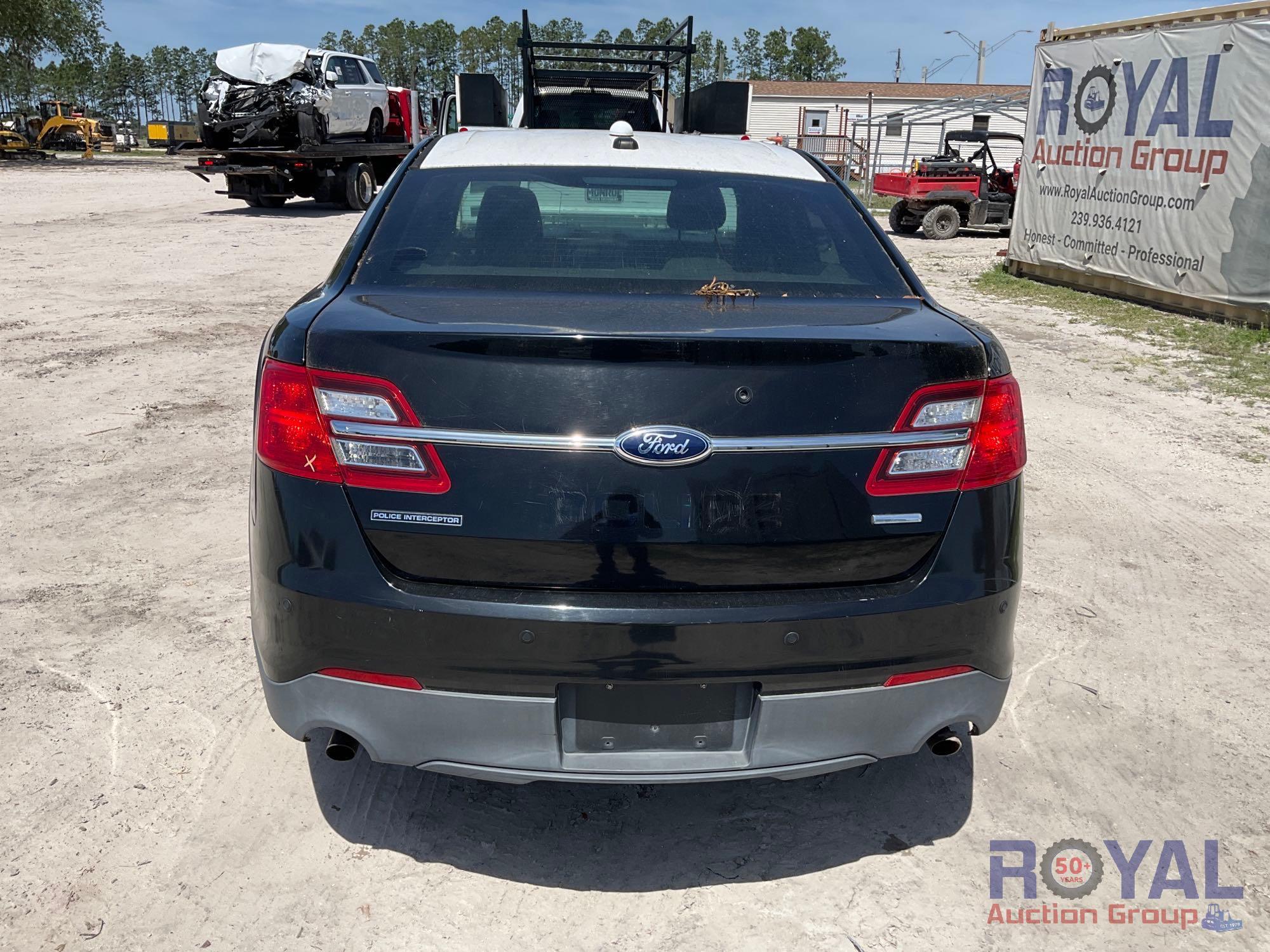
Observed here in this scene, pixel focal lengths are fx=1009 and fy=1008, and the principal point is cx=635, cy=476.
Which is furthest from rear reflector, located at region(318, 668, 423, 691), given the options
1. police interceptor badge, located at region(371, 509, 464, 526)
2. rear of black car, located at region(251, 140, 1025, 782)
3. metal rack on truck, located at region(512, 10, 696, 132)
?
metal rack on truck, located at region(512, 10, 696, 132)

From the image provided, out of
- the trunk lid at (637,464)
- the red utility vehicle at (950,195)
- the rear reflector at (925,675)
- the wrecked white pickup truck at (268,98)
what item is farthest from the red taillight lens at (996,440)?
the wrecked white pickup truck at (268,98)

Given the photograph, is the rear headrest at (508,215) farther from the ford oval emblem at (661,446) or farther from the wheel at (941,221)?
the wheel at (941,221)

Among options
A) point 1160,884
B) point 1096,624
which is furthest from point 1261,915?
point 1096,624

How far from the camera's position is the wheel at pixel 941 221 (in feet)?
63.1

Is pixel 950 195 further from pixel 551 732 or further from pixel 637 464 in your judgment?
pixel 551 732

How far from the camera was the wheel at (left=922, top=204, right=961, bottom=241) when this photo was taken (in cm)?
1922

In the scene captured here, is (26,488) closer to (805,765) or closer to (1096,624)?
(805,765)

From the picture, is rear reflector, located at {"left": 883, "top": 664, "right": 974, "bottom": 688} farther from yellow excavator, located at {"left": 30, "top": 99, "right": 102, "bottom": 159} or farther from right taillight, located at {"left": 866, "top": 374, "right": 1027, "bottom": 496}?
yellow excavator, located at {"left": 30, "top": 99, "right": 102, "bottom": 159}

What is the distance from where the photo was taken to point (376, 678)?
2127 millimetres

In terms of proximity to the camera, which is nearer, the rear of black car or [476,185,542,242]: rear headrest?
the rear of black car

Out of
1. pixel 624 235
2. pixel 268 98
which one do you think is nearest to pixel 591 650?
pixel 624 235

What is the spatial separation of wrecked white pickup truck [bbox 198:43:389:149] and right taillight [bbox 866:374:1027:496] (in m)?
18.5

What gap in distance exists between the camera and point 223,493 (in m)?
4.83

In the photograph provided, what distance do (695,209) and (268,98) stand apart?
18.2 metres
